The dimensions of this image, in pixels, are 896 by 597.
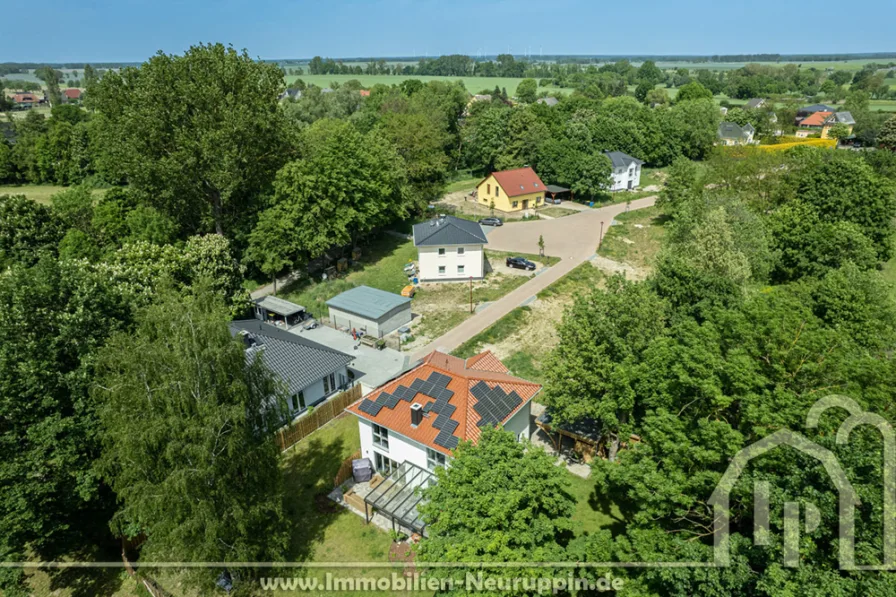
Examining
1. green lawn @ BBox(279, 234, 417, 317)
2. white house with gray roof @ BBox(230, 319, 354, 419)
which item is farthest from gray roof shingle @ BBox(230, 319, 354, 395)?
green lawn @ BBox(279, 234, 417, 317)

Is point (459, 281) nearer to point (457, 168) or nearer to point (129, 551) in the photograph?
point (129, 551)

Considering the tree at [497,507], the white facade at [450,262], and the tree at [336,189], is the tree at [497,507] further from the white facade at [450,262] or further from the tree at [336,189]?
the tree at [336,189]

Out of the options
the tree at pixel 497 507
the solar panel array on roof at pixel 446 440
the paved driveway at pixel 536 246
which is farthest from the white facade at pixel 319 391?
the tree at pixel 497 507

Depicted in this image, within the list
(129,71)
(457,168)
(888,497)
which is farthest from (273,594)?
(457,168)

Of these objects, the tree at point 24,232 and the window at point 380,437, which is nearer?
the window at point 380,437

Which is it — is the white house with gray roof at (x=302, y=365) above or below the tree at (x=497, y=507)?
below

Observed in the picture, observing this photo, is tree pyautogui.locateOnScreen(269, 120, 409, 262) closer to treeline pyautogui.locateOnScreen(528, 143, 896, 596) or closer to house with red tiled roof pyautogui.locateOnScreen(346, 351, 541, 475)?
house with red tiled roof pyautogui.locateOnScreen(346, 351, 541, 475)
